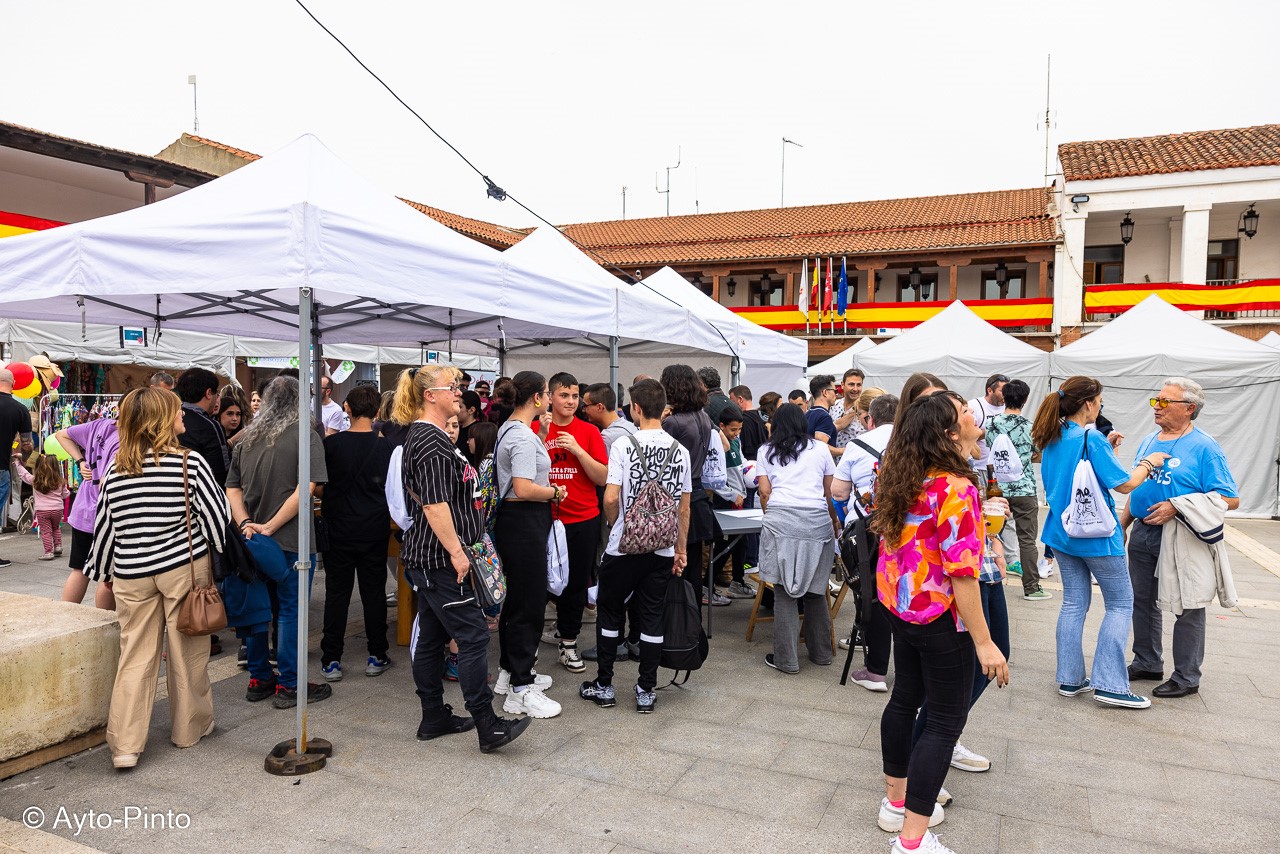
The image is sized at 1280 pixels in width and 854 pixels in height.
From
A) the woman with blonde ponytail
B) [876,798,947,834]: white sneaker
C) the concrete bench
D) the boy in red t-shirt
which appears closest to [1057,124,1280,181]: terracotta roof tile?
the woman with blonde ponytail

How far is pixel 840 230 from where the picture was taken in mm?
29109

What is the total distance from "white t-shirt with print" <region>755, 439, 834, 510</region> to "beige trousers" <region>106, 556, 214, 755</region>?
305cm

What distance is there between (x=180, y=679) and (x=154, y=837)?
31.5 inches

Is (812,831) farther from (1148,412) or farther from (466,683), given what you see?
(1148,412)

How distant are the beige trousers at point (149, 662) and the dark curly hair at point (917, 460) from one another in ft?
9.65

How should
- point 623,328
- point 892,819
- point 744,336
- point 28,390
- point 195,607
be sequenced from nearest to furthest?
point 892,819 → point 195,607 → point 623,328 → point 28,390 → point 744,336

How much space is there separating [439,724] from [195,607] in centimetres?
119

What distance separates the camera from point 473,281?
4.16 m

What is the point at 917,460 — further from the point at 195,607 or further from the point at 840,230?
the point at 840,230

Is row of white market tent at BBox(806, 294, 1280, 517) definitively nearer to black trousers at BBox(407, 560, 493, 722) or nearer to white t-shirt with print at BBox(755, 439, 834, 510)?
white t-shirt with print at BBox(755, 439, 834, 510)

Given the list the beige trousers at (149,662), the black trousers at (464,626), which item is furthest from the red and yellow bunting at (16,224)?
the black trousers at (464,626)

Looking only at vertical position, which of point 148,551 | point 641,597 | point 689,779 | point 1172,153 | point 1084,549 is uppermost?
point 1172,153

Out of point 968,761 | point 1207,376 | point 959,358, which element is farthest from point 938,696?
point 1207,376

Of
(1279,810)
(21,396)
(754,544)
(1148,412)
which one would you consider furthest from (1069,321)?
(21,396)
